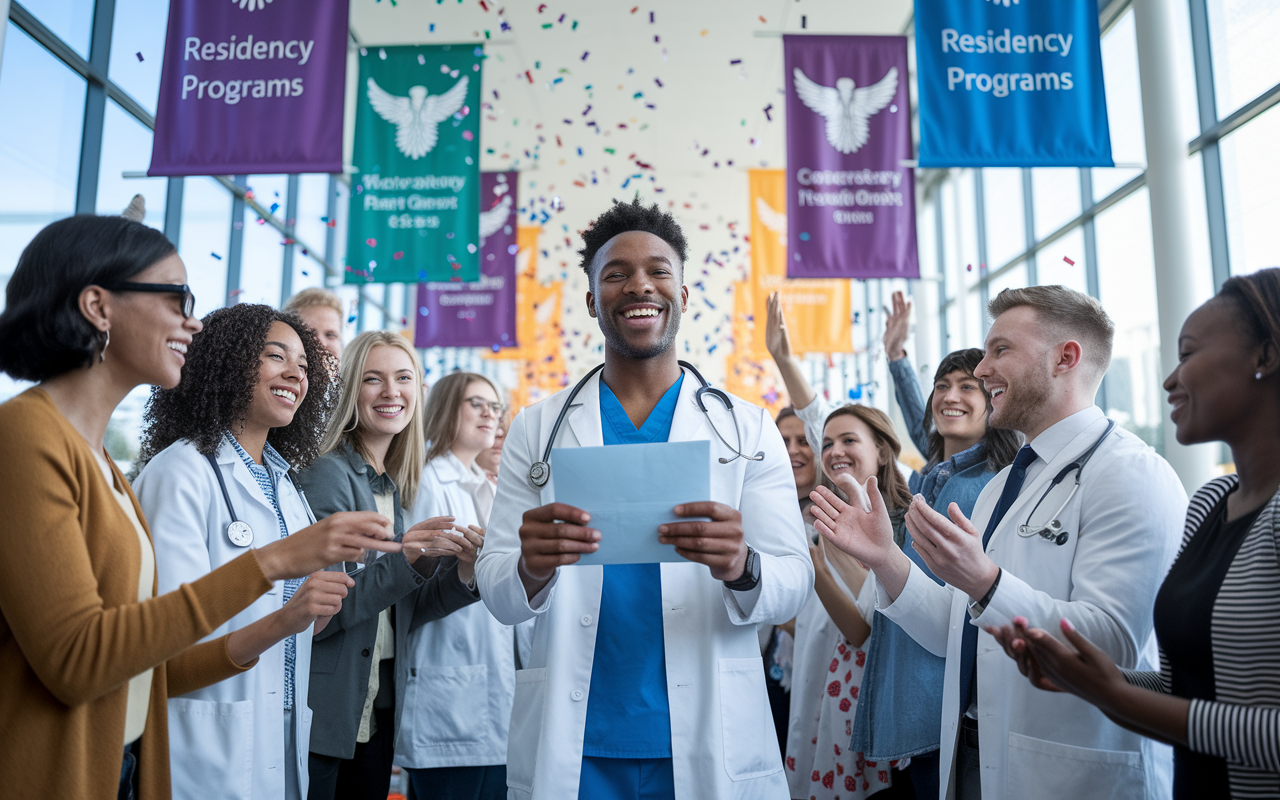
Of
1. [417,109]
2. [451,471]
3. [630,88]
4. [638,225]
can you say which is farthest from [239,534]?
[630,88]

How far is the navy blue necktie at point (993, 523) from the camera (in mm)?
2230

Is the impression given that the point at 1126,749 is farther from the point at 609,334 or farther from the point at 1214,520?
the point at 609,334

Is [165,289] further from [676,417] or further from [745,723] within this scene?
[745,723]

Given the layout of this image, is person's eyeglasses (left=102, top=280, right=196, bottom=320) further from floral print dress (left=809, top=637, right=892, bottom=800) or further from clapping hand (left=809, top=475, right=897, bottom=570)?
floral print dress (left=809, top=637, right=892, bottom=800)

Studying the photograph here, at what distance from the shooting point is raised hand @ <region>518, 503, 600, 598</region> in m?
1.70

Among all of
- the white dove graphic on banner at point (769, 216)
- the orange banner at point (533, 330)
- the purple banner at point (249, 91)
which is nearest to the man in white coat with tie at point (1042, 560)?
the purple banner at point (249, 91)

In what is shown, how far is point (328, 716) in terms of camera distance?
264 cm

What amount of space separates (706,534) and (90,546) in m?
1.12

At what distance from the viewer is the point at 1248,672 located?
1.47 metres

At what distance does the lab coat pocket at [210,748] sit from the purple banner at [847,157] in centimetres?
415

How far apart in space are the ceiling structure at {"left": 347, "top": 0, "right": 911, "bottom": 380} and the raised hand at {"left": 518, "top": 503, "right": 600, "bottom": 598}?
17.8 ft

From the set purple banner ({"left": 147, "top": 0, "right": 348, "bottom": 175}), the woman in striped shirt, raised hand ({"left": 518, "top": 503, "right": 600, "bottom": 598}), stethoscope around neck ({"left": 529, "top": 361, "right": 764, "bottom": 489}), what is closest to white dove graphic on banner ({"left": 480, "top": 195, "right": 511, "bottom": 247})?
purple banner ({"left": 147, "top": 0, "right": 348, "bottom": 175})

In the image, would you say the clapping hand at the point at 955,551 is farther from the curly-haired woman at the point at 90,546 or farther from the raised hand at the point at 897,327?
the raised hand at the point at 897,327

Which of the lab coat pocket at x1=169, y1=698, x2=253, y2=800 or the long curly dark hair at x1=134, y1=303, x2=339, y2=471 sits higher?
the long curly dark hair at x1=134, y1=303, x2=339, y2=471
